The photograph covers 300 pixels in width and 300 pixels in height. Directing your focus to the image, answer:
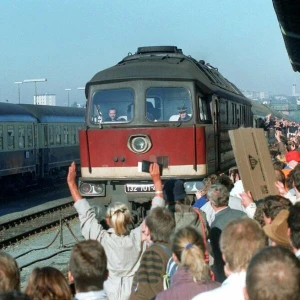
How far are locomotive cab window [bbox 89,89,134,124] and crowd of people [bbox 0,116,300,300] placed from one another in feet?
18.9

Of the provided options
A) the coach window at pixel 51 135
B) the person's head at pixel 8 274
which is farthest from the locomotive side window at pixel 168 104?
the coach window at pixel 51 135

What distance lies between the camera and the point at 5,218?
20578mm

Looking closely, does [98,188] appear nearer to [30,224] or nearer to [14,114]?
[30,224]

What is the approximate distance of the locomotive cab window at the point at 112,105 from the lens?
1297 cm

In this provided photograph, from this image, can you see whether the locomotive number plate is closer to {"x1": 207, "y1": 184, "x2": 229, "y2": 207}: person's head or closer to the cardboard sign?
the cardboard sign

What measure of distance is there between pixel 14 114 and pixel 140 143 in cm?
1475

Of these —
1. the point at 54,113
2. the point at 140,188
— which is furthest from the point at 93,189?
the point at 54,113

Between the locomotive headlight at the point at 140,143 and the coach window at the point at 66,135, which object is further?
the coach window at the point at 66,135

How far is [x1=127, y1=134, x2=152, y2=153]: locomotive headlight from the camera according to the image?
12.7 meters

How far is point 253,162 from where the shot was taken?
288 inches

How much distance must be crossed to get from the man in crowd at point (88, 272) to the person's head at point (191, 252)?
1.88 feet

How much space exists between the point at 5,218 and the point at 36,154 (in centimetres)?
811

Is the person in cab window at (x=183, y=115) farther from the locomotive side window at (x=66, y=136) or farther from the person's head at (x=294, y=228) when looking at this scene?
the locomotive side window at (x=66, y=136)

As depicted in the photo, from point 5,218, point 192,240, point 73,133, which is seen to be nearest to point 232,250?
point 192,240
